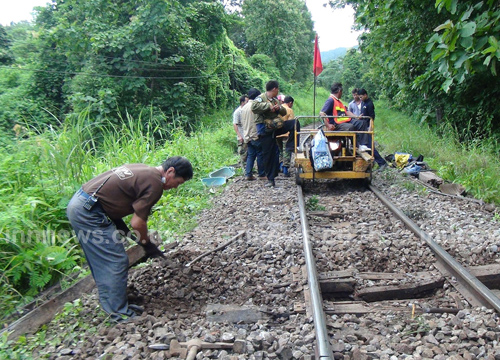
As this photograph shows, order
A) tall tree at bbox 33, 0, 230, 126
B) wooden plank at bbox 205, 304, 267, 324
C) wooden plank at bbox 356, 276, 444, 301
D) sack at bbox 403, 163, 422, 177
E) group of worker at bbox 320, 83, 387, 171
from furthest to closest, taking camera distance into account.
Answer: tall tree at bbox 33, 0, 230, 126, sack at bbox 403, 163, 422, 177, group of worker at bbox 320, 83, 387, 171, wooden plank at bbox 356, 276, 444, 301, wooden plank at bbox 205, 304, 267, 324

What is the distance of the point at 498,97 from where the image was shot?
32.9 feet

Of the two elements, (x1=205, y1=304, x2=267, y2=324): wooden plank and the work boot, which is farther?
the work boot

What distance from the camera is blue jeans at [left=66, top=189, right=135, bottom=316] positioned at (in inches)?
130

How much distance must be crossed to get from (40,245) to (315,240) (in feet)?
10.4

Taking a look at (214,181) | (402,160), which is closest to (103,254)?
(214,181)

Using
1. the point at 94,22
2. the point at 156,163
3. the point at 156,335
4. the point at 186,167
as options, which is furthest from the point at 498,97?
the point at 94,22

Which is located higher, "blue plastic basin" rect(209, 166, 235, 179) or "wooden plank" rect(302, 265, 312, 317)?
"wooden plank" rect(302, 265, 312, 317)

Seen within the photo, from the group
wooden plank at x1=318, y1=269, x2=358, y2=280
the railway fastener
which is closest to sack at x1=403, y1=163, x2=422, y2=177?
wooden plank at x1=318, y1=269, x2=358, y2=280

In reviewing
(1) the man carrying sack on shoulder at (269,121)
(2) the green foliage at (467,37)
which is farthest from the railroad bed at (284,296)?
(2) the green foliage at (467,37)

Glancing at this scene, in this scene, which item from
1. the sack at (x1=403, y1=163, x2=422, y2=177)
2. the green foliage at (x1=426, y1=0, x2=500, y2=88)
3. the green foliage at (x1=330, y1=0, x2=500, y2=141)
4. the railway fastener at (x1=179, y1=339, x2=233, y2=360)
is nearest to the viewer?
the railway fastener at (x1=179, y1=339, x2=233, y2=360)

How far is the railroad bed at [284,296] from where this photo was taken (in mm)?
2750

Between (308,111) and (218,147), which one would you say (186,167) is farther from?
(308,111)

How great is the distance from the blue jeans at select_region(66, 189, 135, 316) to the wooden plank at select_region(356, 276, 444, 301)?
212cm

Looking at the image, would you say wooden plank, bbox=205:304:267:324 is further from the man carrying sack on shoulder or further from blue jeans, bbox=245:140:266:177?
blue jeans, bbox=245:140:266:177
